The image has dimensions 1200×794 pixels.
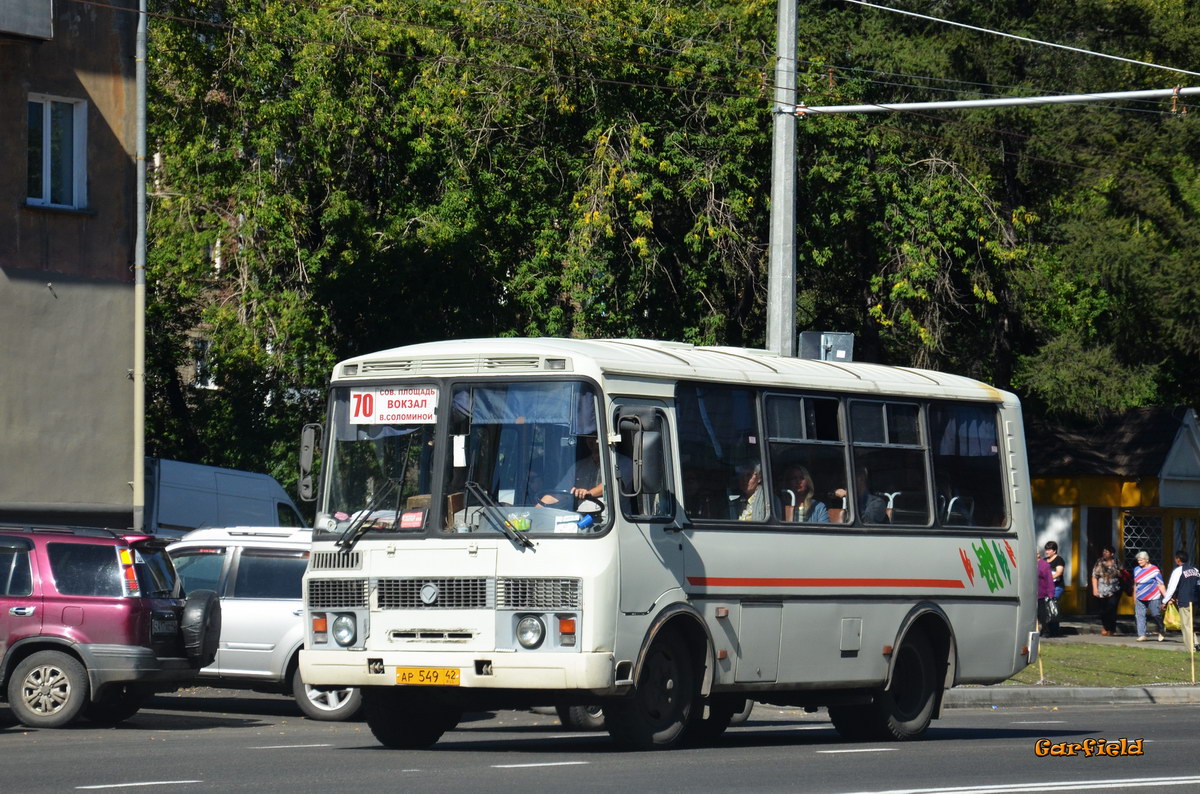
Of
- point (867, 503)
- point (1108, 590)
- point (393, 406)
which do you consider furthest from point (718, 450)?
point (1108, 590)

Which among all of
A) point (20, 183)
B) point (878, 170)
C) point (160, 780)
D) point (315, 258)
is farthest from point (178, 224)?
point (160, 780)

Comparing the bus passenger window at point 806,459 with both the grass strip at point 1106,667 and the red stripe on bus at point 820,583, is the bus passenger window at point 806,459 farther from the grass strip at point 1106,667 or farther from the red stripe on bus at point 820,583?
the grass strip at point 1106,667

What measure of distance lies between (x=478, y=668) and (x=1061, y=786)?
150 inches

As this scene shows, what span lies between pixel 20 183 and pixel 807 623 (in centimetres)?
1399

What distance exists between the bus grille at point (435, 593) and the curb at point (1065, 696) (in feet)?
35.4

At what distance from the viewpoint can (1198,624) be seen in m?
37.1

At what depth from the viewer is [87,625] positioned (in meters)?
15.5

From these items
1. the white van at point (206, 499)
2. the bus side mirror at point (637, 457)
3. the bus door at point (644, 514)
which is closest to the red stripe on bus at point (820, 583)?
the bus door at point (644, 514)

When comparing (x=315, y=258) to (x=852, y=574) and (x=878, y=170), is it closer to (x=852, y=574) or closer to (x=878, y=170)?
(x=878, y=170)

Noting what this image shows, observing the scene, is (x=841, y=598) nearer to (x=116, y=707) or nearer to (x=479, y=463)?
(x=479, y=463)

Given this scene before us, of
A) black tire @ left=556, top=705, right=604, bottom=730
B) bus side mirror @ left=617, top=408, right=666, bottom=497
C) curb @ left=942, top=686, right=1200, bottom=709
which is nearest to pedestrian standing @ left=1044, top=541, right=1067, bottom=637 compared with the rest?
curb @ left=942, top=686, right=1200, bottom=709

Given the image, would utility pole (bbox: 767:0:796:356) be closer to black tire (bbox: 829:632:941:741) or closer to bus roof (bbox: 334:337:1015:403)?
bus roof (bbox: 334:337:1015:403)

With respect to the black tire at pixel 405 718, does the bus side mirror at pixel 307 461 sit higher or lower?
higher

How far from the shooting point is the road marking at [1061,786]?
9.86 m
